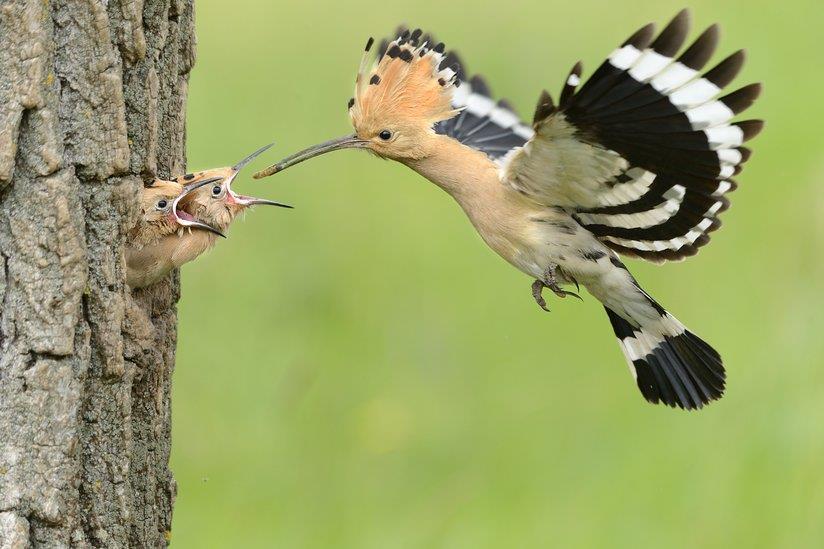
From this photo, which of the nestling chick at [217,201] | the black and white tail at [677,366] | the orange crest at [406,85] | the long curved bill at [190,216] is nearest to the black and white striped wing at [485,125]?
the orange crest at [406,85]

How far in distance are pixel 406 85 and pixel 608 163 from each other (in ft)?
2.10

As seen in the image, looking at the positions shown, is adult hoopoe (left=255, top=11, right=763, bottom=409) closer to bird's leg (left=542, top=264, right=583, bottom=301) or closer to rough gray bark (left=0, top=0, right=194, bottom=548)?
bird's leg (left=542, top=264, right=583, bottom=301)

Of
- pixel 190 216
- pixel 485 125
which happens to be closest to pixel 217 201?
pixel 190 216

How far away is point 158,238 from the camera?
2537mm

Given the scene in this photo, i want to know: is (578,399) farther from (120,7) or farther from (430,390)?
(120,7)

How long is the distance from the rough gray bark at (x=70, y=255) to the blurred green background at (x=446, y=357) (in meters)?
1.59

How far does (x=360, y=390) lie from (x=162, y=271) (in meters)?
2.30

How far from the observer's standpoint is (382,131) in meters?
3.40

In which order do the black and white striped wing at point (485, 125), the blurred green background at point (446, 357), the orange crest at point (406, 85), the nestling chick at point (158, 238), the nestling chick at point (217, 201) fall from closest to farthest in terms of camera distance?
the nestling chick at point (158, 238) → the nestling chick at point (217, 201) → the orange crest at point (406, 85) → the black and white striped wing at point (485, 125) → the blurred green background at point (446, 357)

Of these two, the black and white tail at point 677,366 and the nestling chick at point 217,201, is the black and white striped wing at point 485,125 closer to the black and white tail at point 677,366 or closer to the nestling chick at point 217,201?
the black and white tail at point 677,366

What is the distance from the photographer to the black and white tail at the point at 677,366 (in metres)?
3.59

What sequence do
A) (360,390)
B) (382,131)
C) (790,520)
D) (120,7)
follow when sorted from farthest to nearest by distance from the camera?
(360,390)
(790,520)
(382,131)
(120,7)

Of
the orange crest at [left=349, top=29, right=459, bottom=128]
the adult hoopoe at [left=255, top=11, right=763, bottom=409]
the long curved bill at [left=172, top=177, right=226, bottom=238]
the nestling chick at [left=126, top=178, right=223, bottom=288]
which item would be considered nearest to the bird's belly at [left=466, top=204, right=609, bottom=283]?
the adult hoopoe at [left=255, top=11, right=763, bottom=409]

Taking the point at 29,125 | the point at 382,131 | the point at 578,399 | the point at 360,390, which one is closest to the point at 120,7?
the point at 29,125
